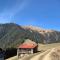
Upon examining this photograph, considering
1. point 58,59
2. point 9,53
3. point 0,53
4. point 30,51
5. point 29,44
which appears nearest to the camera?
point 0,53

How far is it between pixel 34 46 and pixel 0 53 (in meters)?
92.1

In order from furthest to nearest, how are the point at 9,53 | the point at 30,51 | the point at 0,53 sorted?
the point at 30,51 < the point at 9,53 < the point at 0,53

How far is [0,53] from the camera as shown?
44.5 meters

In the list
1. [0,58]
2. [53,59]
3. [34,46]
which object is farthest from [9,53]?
[0,58]

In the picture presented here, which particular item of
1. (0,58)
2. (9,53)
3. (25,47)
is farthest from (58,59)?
(25,47)

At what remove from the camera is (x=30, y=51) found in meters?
131

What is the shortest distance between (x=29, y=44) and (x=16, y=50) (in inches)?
337

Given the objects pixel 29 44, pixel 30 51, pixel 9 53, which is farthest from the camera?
pixel 29 44

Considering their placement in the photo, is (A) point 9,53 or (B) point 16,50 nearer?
(A) point 9,53

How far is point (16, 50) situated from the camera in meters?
136

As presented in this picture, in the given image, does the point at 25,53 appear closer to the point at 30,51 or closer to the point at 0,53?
the point at 30,51

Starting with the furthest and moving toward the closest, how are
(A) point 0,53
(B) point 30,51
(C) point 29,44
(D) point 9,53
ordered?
(C) point 29,44, (B) point 30,51, (D) point 9,53, (A) point 0,53

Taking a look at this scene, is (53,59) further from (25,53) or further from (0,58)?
(25,53)

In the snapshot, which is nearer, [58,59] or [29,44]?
[58,59]
